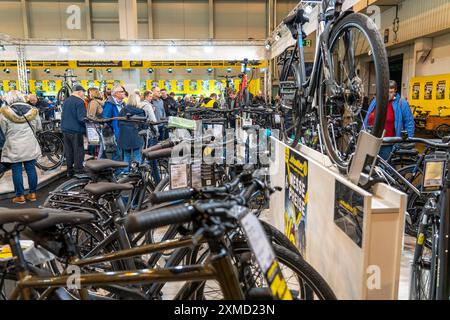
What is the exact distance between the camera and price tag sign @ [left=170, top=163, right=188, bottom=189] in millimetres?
2383

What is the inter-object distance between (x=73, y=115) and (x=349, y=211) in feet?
17.4

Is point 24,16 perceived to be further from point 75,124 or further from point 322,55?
point 322,55

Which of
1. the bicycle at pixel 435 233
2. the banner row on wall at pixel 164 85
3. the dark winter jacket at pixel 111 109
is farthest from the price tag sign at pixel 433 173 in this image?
the banner row on wall at pixel 164 85

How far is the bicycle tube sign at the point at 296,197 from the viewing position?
2.47m

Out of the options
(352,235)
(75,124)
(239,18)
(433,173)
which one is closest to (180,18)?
(239,18)

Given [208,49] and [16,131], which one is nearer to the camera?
[16,131]

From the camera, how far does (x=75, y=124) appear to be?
5945 mm

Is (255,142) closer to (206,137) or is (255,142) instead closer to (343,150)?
(206,137)

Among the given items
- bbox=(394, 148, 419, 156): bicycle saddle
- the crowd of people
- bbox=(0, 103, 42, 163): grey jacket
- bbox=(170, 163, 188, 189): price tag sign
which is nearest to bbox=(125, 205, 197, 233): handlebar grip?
bbox=(170, 163, 188, 189): price tag sign

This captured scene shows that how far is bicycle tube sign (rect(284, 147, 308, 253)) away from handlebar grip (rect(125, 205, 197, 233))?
141 centimetres

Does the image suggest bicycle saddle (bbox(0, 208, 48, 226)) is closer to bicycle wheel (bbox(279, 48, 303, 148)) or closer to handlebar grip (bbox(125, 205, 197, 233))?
handlebar grip (bbox(125, 205, 197, 233))
